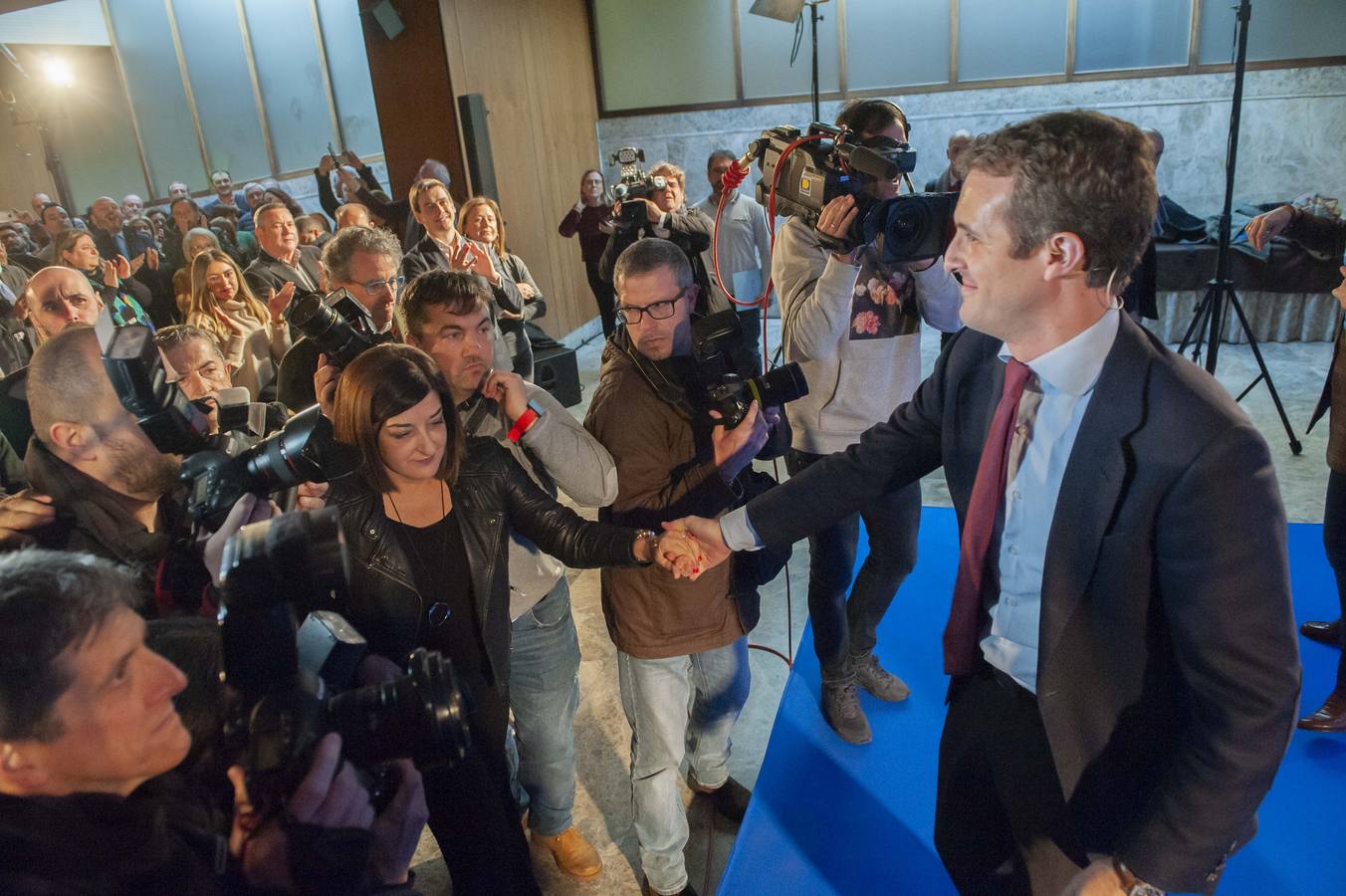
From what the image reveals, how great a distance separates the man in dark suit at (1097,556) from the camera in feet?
3.41

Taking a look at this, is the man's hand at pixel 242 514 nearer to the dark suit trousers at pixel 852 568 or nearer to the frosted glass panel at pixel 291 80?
the dark suit trousers at pixel 852 568

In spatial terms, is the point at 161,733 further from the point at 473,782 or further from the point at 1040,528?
the point at 1040,528

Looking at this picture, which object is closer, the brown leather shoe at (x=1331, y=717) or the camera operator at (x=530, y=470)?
the camera operator at (x=530, y=470)

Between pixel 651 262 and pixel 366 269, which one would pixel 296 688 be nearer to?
pixel 651 262

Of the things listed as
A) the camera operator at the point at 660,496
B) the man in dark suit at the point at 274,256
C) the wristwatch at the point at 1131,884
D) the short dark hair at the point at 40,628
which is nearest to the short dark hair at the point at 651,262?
the camera operator at the point at 660,496

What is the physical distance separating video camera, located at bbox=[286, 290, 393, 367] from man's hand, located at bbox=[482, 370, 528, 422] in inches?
10.2

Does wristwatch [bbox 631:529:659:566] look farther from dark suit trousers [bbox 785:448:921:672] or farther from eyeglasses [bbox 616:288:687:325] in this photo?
dark suit trousers [bbox 785:448:921:672]

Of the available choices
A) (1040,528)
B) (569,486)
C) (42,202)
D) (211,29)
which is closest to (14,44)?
(211,29)

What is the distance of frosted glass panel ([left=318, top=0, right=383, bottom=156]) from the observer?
37.0ft

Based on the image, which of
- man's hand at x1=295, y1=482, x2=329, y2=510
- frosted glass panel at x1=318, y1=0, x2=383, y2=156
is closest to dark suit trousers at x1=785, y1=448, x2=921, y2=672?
man's hand at x1=295, y1=482, x2=329, y2=510

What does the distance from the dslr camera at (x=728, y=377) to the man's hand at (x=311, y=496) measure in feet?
2.61

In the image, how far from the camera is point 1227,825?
1087mm

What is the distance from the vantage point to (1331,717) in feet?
7.28

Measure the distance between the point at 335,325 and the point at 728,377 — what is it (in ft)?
2.79
